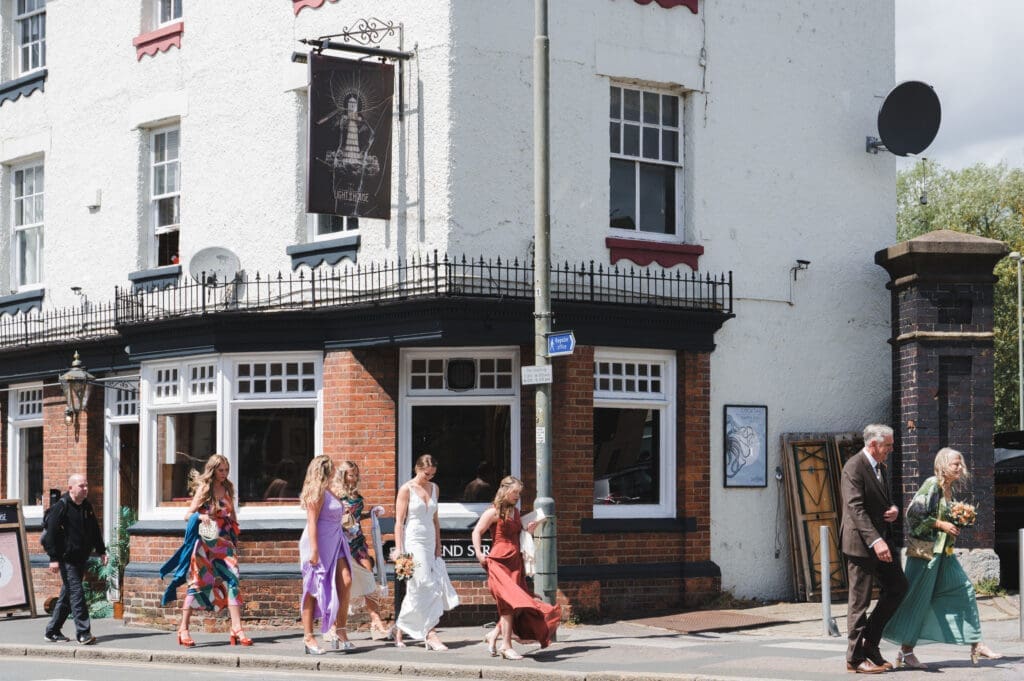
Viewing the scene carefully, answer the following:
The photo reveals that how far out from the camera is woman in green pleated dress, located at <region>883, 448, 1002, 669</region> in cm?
1175

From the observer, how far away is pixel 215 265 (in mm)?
17359

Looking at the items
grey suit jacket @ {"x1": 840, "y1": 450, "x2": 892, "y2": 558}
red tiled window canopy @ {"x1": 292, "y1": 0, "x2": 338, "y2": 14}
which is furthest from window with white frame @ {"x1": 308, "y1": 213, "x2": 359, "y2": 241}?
grey suit jacket @ {"x1": 840, "y1": 450, "x2": 892, "y2": 558}

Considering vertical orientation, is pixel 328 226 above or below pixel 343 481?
above

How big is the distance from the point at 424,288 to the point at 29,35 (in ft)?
32.3

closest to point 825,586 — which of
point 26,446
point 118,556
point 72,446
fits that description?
point 118,556

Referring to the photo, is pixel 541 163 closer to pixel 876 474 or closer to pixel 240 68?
pixel 876 474

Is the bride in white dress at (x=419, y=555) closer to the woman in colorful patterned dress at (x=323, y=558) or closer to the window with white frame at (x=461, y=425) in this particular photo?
the woman in colorful patterned dress at (x=323, y=558)

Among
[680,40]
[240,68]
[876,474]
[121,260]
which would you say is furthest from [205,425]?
[876,474]

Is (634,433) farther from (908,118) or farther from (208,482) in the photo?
(908,118)

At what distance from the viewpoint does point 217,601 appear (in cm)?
1459

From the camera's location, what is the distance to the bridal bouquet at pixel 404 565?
538 inches

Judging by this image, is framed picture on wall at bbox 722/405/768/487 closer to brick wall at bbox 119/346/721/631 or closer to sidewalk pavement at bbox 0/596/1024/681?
brick wall at bbox 119/346/721/631

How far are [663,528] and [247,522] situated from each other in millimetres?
4873

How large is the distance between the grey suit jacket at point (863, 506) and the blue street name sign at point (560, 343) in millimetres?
3144
